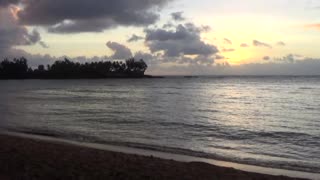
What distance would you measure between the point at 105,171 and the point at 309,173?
26.2 feet

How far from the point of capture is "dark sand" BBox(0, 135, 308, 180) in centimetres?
1187

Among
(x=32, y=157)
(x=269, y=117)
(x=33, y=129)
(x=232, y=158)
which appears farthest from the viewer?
(x=269, y=117)

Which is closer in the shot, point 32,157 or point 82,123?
point 32,157

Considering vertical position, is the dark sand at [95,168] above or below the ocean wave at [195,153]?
above

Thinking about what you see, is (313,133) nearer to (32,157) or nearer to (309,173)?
(309,173)

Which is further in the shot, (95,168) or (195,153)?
(195,153)

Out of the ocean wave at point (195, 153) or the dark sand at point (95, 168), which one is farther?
the ocean wave at point (195, 153)

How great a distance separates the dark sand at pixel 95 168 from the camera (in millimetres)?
11867

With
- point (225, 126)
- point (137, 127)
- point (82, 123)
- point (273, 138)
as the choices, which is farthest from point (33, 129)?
point (273, 138)

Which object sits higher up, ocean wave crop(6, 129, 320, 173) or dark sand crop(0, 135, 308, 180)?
dark sand crop(0, 135, 308, 180)

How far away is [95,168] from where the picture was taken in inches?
508

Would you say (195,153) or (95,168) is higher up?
(95,168)

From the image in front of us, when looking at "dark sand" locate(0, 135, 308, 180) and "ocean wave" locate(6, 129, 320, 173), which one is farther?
"ocean wave" locate(6, 129, 320, 173)

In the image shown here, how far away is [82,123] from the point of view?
34.2 m
